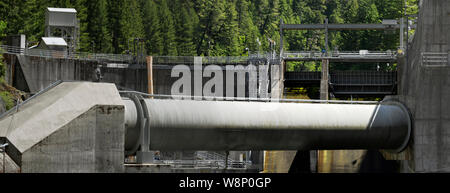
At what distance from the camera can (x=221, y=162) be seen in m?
70.3

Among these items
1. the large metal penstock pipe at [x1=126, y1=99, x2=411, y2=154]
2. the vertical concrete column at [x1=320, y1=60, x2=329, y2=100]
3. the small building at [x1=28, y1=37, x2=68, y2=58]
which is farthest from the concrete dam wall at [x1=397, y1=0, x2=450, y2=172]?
the small building at [x1=28, y1=37, x2=68, y2=58]

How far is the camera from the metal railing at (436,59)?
40.9 meters

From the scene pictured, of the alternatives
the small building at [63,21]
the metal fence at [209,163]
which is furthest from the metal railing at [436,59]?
the small building at [63,21]

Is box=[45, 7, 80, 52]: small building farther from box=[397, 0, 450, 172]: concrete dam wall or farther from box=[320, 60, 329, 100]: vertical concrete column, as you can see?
box=[397, 0, 450, 172]: concrete dam wall

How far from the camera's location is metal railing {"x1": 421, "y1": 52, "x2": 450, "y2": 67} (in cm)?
4094

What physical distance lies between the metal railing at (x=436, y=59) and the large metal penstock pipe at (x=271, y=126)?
2.69 m

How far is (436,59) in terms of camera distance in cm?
4112

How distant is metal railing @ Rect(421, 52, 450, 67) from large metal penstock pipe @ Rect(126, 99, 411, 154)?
8.84 ft

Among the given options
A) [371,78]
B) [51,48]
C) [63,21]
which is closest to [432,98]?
[371,78]

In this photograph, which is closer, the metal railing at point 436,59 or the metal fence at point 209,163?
the metal railing at point 436,59

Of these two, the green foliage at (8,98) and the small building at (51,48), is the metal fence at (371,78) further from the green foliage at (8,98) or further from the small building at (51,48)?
the green foliage at (8,98)

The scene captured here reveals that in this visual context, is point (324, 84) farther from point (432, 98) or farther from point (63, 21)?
point (432, 98)

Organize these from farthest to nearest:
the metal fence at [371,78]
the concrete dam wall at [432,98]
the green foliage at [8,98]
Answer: the metal fence at [371,78] → the green foliage at [8,98] → the concrete dam wall at [432,98]
